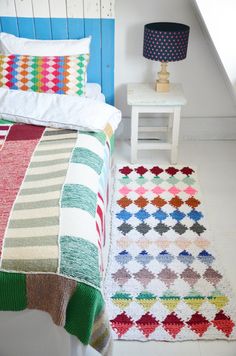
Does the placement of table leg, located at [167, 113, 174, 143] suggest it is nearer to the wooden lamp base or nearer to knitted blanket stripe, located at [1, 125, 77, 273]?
the wooden lamp base

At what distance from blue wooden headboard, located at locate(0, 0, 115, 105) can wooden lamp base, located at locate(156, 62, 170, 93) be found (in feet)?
1.18

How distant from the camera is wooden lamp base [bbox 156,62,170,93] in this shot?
8.92ft

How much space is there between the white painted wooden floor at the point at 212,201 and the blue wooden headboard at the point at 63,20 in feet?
2.62

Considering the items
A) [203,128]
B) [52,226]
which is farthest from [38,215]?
[203,128]

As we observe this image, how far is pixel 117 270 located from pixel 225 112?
1662 mm

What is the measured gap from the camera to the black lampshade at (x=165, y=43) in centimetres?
247

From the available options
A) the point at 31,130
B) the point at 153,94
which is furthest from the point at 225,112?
the point at 31,130

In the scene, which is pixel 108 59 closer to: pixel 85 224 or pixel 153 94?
pixel 153 94

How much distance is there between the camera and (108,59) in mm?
2824

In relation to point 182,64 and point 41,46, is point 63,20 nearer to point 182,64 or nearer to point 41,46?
point 41,46

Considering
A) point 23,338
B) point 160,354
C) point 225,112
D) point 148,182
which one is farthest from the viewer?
point 225,112

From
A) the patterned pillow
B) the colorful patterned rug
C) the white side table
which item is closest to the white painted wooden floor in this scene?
the colorful patterned rug

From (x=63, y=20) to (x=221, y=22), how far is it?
1088 mm

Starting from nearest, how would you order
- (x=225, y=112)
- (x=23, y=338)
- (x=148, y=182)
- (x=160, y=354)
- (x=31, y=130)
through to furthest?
(x=23, y=338) → (x=160, y=354) → (x=31, y=130) → (x=148, y=182) → (x=225, y=112)
